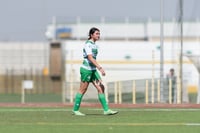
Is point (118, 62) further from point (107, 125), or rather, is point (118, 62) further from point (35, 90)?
point (107, 125)

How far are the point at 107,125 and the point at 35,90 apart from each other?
41.8m

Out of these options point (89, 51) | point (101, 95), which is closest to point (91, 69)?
point (89, 51)

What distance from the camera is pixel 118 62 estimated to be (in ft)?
163

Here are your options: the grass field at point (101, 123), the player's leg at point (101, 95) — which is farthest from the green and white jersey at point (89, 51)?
the grass field at point (101, 123)

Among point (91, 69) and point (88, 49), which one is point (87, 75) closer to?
point (91, 69)

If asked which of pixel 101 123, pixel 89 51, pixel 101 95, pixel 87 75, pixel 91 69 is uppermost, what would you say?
pixel 89 51

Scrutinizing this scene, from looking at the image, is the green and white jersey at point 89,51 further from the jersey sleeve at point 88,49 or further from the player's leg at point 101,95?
the player's leg at point 101,95

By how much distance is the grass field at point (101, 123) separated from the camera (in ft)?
40.6

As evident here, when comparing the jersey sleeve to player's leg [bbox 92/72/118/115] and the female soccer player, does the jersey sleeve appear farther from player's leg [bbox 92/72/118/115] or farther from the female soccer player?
player's leg [bbox 92/72/118/115]

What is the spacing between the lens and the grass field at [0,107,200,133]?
12.4 metres

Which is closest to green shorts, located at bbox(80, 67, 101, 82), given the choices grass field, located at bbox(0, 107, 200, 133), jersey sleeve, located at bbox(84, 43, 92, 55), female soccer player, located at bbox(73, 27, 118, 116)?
female soccer player, located at bbox(73, 27, 118, 116)

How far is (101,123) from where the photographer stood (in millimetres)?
13641

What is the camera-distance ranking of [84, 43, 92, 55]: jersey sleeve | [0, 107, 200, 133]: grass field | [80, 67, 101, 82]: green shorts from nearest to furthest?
[0, 107, 200, 133]: grass field, [84, 43, 92, 55]: jersey sleeve, [80, 67, 101, 82]: green shorts

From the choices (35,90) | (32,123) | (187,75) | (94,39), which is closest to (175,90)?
(187,75)
